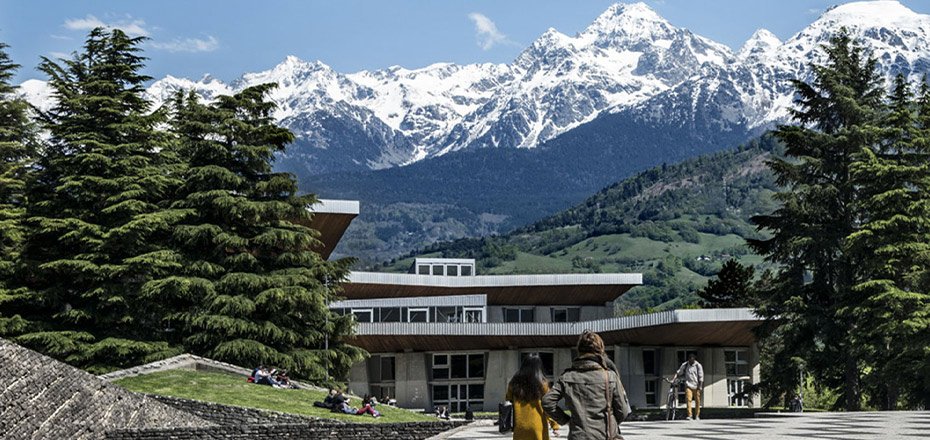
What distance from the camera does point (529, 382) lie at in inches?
525

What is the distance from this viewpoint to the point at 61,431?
85.6 feet

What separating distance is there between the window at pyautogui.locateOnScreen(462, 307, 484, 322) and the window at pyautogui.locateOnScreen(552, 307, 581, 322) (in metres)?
5.31

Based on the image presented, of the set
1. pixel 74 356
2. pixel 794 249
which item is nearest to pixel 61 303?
pixel 74 356

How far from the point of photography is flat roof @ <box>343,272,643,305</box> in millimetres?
63219

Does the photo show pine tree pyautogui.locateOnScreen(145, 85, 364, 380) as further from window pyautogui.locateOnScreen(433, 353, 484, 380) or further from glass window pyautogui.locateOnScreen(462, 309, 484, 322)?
glass window pyautogui.locateOnScreen(462, 309, 484, 322)

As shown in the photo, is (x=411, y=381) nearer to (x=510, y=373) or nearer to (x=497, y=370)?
(x=497, y=370)

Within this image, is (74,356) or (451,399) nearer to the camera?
(74,356)

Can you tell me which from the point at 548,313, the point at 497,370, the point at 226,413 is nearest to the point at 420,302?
the point at 497,370

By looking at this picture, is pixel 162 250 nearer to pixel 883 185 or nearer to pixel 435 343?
pixel 435 343

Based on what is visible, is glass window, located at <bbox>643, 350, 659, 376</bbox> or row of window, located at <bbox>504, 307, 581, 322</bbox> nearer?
glass window, located at <bbox>643, 350, 659, 376</bbox>

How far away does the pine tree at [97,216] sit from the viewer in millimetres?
40719

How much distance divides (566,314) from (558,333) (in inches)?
282

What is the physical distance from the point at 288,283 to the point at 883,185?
21598 millimetres

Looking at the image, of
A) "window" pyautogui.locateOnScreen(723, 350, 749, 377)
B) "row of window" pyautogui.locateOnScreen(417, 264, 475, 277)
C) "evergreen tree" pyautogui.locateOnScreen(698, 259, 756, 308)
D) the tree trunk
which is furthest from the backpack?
"evergreen tree" pyautogui.locateOnScreen(698, 259, 756, 308)
